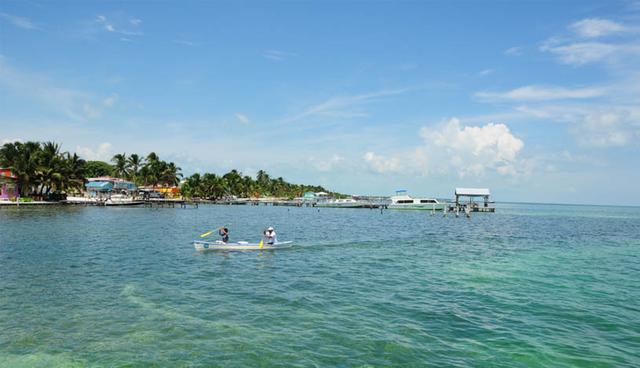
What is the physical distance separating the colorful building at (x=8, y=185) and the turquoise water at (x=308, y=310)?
3005 inches

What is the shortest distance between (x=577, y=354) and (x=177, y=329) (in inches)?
520

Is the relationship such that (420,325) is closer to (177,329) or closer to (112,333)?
(177,329)

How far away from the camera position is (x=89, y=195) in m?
121

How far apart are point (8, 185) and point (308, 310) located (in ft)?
350

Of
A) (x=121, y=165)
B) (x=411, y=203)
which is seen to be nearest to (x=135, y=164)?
(x=121, y=165)

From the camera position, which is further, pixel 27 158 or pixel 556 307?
pixel 27 158

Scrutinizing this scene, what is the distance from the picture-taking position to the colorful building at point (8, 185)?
91.6 meters

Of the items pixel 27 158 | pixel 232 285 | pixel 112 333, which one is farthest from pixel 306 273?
pixel 27 158

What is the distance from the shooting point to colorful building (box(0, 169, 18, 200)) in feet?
301

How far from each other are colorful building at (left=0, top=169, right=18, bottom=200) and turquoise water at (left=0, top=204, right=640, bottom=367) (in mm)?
76333

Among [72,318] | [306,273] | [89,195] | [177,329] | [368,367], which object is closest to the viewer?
[368,367]

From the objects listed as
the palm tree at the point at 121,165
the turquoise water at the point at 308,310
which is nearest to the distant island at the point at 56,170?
the palm tree at the point at 121,165

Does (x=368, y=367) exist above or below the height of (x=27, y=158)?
below

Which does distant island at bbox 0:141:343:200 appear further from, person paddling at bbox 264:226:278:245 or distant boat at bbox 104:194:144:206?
person paddling at bbox 264:226:278:245
